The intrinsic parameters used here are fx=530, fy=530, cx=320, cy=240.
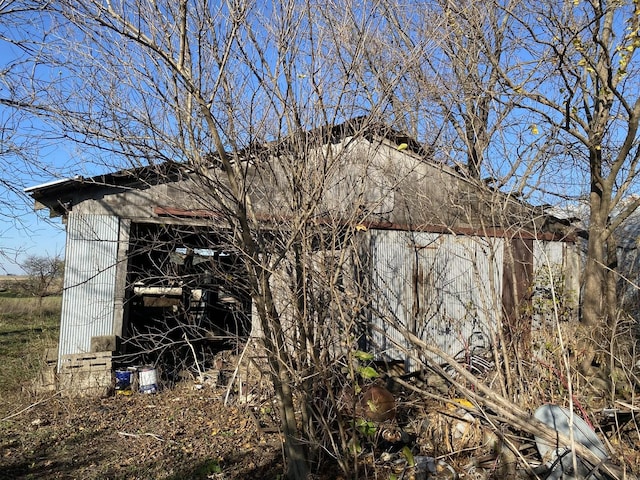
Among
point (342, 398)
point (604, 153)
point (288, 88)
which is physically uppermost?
point (604, 153)

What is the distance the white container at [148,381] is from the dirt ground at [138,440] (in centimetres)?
29

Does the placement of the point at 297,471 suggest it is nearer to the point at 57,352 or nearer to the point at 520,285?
the point at 57,352

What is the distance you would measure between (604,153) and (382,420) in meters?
6.93

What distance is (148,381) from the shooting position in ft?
28.7

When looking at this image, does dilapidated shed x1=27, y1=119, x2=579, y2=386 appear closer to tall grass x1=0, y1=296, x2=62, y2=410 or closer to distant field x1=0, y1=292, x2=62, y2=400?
tall grass x1=0, y1=296, x2=62, y2=410

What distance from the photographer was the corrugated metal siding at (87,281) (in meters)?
8.99

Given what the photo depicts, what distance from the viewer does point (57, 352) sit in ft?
30.3

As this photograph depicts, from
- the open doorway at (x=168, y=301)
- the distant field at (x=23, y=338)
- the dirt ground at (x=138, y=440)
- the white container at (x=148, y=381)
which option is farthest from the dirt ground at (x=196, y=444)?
the distant field at (x=23, y=338)

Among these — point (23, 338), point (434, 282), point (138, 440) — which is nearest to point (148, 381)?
point (138, 440)

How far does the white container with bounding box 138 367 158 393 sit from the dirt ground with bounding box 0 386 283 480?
0.29m

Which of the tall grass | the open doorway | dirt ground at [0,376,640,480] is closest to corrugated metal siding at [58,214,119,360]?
the open doorway

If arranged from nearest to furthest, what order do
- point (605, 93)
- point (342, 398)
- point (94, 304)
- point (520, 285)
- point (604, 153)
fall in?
point (342, 398)
point (605, 93)
point (94, 304)
point (604, 153)
point (520, 285)

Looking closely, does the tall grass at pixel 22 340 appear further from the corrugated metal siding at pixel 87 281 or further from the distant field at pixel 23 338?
the corrugated metal siding at pixel 87 281

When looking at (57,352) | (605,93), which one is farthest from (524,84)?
(57,352)
